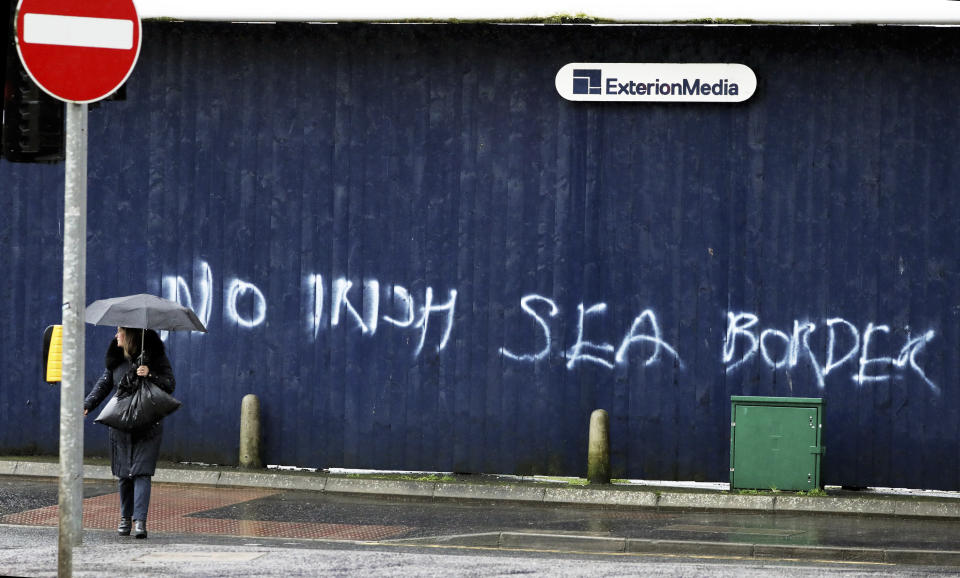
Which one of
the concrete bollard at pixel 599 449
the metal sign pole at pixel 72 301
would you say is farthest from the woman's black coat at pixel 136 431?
the concrete bollard at pixel 599 449

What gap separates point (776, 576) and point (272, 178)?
7029 millimetres

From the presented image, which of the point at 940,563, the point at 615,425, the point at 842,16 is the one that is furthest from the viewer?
the point at 615,425

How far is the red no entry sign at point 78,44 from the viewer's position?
7238 millimetres

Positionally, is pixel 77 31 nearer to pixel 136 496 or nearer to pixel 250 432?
pixel 136 496

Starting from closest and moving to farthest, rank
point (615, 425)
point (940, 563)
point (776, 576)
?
point (776, 576) < point (940, 563) < point (615, 425)

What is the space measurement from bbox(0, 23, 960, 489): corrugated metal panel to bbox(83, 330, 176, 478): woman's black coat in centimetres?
352

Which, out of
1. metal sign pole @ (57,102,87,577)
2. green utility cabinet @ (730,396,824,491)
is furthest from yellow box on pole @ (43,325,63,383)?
green utility cabinet @ (730,396,824,491)

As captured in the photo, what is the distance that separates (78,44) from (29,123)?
81 cm

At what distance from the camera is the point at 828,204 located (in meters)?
13.4

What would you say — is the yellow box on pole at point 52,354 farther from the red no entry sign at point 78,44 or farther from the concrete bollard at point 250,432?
the concrete bollard at point 250,432

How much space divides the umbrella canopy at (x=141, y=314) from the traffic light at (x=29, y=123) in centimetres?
235

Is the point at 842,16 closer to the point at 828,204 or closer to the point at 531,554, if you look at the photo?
the point at 828,204

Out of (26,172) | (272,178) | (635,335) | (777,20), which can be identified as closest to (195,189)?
(272,178)

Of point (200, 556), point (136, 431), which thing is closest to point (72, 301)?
point (200, 556)
